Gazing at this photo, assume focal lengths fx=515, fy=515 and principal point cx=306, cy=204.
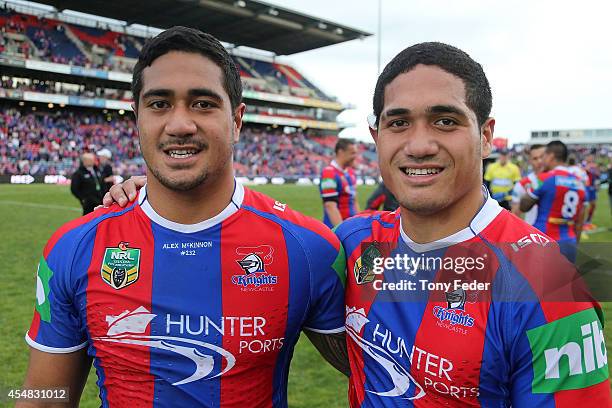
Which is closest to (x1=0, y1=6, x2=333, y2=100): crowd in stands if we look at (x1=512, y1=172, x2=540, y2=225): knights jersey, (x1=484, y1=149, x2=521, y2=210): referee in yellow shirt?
(x1=484, y1=149, x2=521, y2=210): referee in yellow shirt

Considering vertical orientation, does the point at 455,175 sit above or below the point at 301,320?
above

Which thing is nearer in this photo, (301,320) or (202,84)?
(202,84)

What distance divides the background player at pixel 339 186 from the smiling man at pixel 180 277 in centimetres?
528

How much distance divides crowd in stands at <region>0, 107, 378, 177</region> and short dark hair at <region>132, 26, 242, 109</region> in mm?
31648

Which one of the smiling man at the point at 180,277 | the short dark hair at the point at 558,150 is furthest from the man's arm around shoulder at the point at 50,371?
the short dark hair at the point at 558,150

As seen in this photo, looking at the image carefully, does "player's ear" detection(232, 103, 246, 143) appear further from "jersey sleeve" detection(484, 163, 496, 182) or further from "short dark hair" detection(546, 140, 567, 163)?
"jersey sleeve" detection(484, 163, 496, 182)

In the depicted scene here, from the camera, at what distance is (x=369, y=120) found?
206 cm

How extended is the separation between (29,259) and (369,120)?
805 cm

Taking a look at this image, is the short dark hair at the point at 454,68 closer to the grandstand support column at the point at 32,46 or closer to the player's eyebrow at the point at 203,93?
the player's eyebrow at the point at 203,93

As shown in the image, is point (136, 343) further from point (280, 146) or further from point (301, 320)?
point (280, 146)

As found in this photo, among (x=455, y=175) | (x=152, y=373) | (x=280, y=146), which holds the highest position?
(x=280, y=146)

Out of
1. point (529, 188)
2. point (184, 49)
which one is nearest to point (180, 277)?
point (184, 49)

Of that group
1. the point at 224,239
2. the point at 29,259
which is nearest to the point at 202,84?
the point at 224,239

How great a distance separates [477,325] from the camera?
1650 mm
